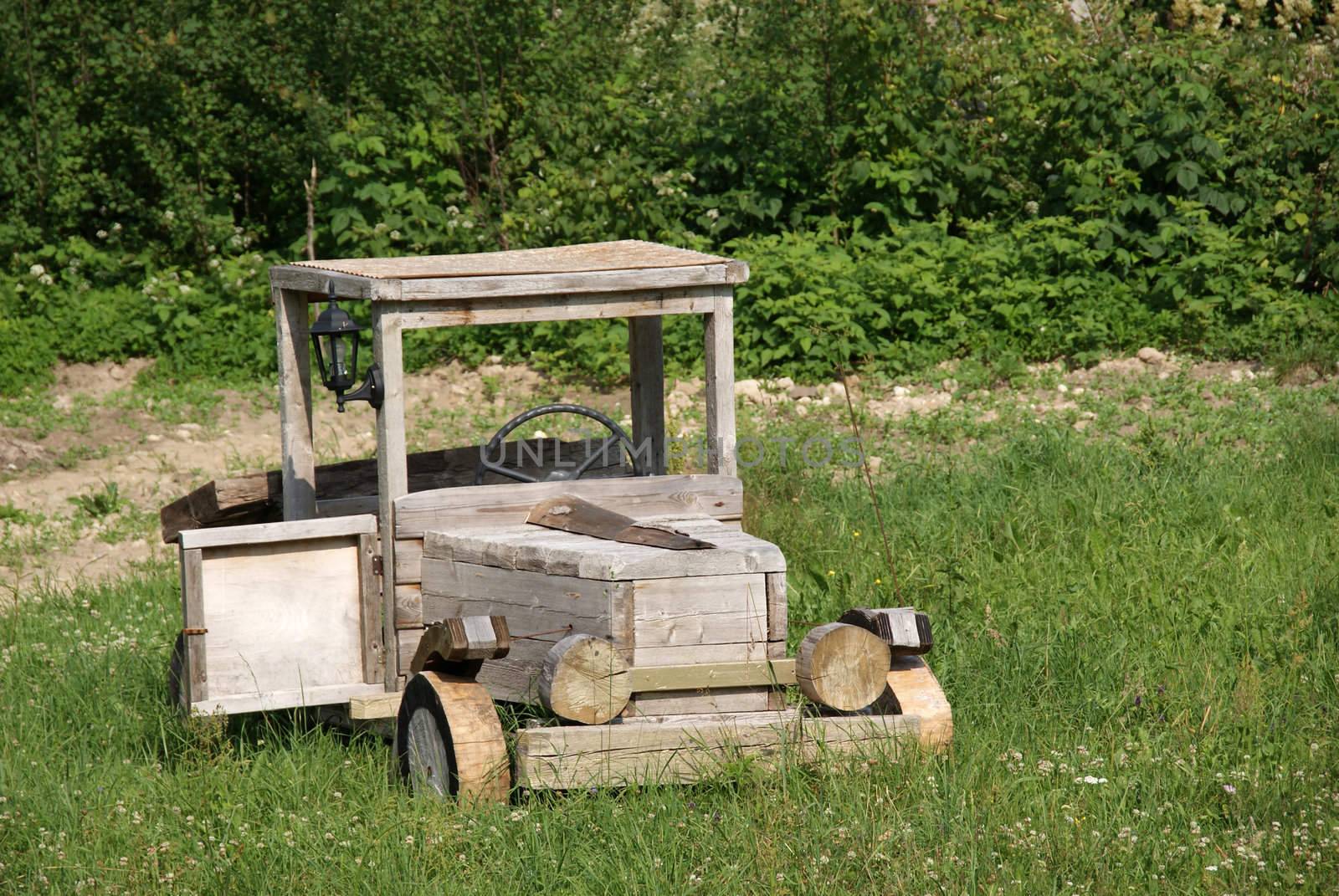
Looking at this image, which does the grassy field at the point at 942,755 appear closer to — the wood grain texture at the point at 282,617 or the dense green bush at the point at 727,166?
the wood grain texture at the point at 282,617

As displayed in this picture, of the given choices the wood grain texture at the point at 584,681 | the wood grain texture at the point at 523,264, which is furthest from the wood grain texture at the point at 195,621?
the wood grain texture at the point at 584,681

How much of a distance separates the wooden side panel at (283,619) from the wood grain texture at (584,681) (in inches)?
40.5

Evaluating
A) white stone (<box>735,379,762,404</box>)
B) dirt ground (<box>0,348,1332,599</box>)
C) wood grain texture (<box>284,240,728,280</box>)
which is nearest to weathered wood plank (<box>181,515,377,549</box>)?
wood grain texture (<box>284,240,728,280</box>)

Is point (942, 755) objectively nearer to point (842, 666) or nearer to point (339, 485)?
point (842, 666)

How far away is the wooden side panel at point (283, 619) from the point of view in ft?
14.6

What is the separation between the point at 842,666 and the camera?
4.07m

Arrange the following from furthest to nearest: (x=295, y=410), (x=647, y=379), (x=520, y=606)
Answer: (x=647, y=379) < (x=295, y=410) < (x=520, y=606)

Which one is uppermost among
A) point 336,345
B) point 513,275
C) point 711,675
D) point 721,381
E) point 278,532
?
point 513,275

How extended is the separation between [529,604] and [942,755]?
4.29ft

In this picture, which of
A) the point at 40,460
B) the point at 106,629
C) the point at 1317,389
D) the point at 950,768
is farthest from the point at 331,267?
the point at 1317,389

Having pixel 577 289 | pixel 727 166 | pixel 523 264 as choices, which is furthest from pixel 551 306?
pixel 727 166

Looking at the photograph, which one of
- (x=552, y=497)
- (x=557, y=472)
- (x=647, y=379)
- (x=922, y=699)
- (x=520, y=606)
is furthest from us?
(x=647, y=379)

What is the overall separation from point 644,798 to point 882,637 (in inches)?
35.9

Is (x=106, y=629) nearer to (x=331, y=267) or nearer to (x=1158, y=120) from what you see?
(x=331, y=267)
